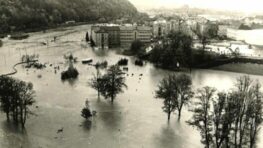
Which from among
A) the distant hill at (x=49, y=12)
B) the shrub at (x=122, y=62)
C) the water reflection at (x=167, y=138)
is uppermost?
the distant hill at (x=49, y=12)

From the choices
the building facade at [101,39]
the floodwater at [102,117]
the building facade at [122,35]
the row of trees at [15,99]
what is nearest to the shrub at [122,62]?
the floodwater at [102,117]

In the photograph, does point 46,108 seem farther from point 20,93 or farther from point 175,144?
point 175,144

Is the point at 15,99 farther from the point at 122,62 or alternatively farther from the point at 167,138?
the point at 122,62

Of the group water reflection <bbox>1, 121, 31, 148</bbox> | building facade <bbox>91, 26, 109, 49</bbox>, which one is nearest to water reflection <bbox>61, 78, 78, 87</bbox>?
water reflection <bbox>1, 121, 31, 148</bbox>

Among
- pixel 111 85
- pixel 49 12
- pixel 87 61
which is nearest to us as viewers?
pixel 111 85

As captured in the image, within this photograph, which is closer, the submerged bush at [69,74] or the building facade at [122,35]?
the submerged bush at [69,74]

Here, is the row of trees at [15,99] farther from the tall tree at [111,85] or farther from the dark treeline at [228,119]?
the dark treeline at [228,119]

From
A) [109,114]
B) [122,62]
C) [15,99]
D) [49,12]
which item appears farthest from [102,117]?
[49,12]
